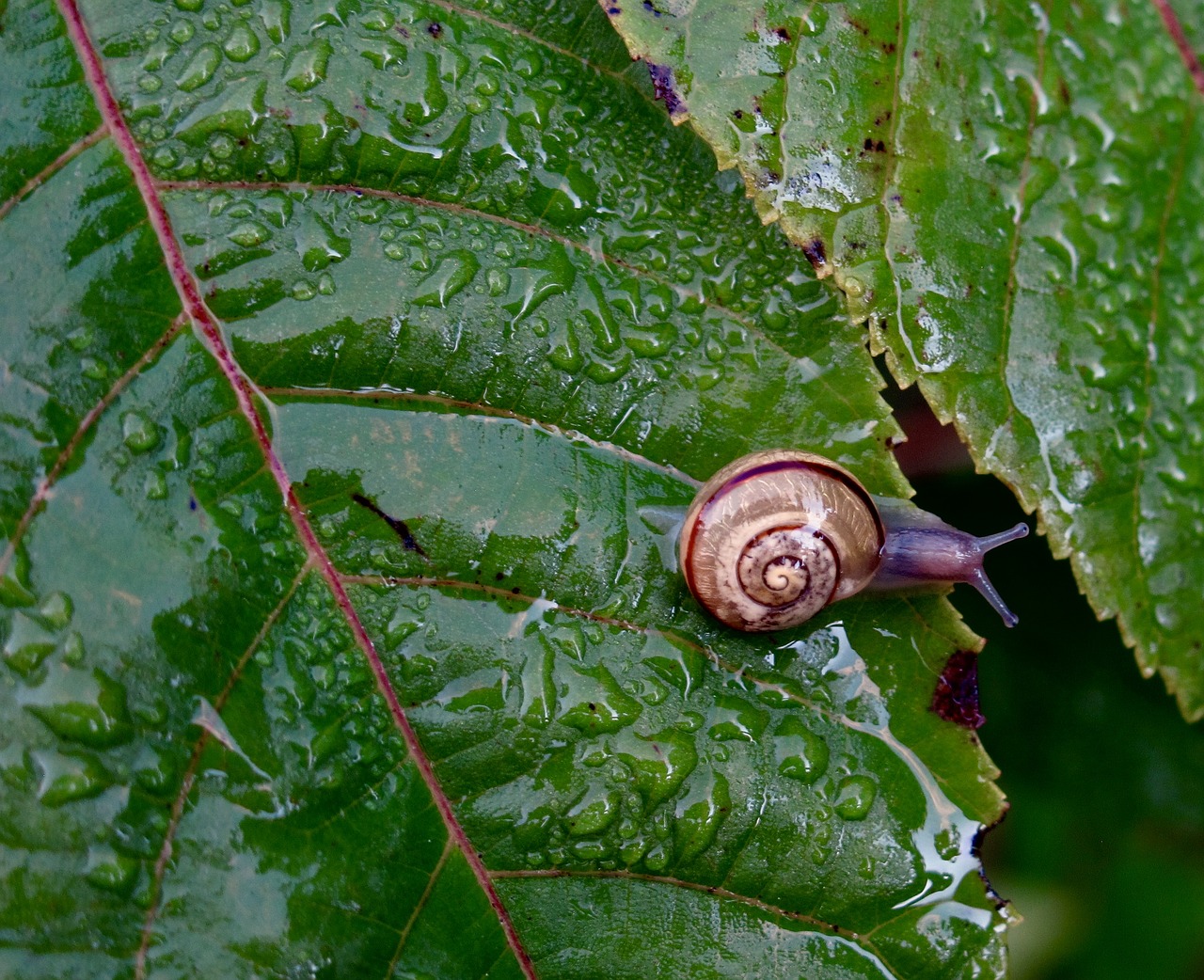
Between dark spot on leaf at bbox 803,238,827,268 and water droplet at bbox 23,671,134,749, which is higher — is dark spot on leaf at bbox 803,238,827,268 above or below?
above

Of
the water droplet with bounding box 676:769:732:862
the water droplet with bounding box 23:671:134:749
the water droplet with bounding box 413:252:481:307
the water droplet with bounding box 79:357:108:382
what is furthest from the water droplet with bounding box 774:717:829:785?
the water droplet with bounding box 79:357:108:382

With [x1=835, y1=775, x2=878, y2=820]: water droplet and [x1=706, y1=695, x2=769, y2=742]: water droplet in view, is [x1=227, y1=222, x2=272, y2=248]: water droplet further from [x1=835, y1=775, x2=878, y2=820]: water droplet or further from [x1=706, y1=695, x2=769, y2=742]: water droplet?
[x1=835, y1=775, x2=878, y2=820]: water droplet

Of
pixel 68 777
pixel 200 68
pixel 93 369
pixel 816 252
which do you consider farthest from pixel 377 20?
pixel 68 777

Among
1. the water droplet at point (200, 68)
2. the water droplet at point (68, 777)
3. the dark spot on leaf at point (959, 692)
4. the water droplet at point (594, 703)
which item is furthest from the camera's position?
the dark spot on leaf at point (959, 692)

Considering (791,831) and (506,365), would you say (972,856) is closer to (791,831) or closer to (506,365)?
(791,831)

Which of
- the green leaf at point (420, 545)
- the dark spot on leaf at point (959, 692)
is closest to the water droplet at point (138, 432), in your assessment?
the green leaf at point (420, 545)

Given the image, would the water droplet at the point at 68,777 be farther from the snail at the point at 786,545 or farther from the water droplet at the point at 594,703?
the snail at the point at 786,545

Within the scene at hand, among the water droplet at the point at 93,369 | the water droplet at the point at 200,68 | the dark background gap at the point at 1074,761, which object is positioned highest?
the water droplet at the point at 200,68
